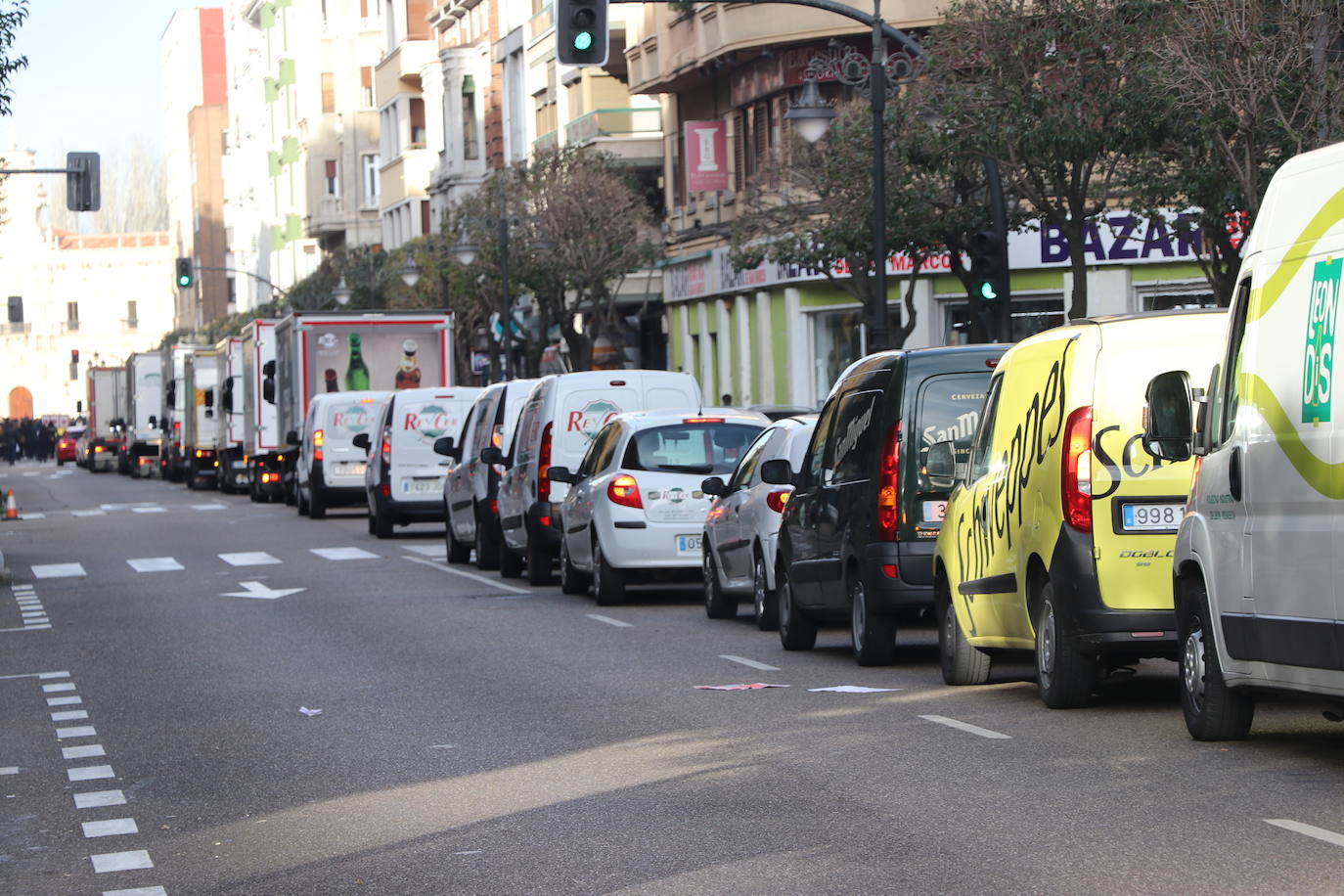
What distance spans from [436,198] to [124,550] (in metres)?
49.8

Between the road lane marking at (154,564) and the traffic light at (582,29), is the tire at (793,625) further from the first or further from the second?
the road lane marking at (154,564)

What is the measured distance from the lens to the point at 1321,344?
9.26 m

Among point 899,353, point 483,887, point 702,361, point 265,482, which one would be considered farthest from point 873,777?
point 702,361

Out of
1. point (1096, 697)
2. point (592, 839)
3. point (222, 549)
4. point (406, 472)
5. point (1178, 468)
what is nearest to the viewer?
point (592, 839)

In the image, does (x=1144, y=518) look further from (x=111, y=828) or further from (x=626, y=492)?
(x=626, y=492)

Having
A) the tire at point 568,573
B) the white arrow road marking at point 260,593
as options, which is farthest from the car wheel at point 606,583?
the white arrow road marking at point 260,593

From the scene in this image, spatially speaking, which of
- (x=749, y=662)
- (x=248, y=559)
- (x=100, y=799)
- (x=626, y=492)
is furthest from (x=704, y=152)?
(x=100, y=799)

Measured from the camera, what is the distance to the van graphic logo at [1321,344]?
360 inches

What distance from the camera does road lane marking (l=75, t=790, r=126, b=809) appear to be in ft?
32.4

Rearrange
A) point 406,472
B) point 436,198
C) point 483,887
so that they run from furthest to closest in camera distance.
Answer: point 436,198
point 406,472
point 483,887

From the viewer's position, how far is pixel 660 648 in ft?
53.4

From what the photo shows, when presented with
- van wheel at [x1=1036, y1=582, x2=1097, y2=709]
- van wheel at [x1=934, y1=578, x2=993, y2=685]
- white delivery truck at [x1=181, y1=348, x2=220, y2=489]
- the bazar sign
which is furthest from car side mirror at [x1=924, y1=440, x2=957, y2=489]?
white delivery truck at [x1=181, y1=348, x2=220, y2=489]

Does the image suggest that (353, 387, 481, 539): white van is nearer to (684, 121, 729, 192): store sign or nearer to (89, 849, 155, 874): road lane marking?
(684, 121, 729, 192): store sign

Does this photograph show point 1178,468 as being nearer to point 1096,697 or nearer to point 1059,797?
point 1096,697
